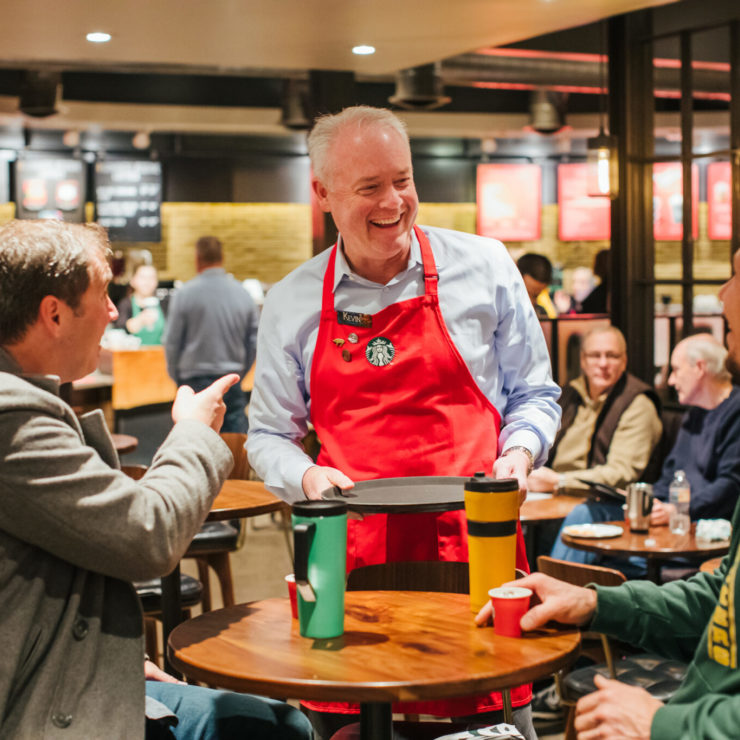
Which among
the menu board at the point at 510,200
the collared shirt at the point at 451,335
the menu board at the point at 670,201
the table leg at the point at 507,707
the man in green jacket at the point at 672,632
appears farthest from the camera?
the menu board at the point at 510,200

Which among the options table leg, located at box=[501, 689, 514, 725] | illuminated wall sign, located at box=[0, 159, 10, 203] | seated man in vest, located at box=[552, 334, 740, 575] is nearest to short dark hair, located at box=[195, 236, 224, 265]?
seated man in vest, located at box=[552, 334, 740, 575]

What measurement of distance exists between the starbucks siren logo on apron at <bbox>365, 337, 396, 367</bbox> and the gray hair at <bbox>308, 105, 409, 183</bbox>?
0.38 meters

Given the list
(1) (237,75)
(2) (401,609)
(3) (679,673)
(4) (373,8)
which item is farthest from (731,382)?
(1) (237,75)

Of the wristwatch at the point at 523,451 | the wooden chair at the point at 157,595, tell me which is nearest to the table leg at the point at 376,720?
the wristwatch at the point at 523,451

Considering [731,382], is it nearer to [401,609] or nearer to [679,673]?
[679,673]

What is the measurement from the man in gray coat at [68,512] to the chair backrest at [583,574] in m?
1.54

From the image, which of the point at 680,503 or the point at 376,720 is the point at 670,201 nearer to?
the point at 680,503

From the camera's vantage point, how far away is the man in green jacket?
141cm

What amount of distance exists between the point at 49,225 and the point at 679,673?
2.40 metres

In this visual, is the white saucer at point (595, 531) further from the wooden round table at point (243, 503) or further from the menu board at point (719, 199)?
the menu board at point (719, 199)

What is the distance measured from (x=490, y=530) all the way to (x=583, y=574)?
1.40 metres

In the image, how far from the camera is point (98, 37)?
653 cm

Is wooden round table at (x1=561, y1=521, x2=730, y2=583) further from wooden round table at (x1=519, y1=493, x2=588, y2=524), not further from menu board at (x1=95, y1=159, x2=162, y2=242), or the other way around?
menu board at (x1=95, y1=159, x2=162, y2=242)

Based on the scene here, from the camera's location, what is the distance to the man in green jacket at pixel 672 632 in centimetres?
141
